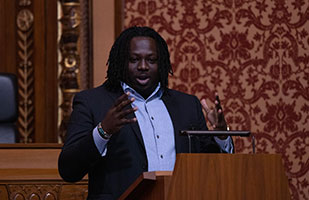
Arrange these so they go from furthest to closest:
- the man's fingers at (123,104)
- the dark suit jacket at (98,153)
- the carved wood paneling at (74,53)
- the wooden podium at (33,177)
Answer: the carved wood paneling at (74,53)
the wooden podium at (33,177)
the dark suit jacket at (98,153)
the man's fingers at (123,104)

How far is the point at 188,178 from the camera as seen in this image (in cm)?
175

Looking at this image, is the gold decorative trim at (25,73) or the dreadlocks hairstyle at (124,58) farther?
the gold decorative trim at (25,73)

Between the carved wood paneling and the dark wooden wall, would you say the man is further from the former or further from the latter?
the dark wooden wall

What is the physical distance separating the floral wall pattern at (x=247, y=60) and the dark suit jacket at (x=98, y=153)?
191cm

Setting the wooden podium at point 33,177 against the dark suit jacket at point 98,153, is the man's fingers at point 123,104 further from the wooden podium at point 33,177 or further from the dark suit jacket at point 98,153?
the wooden podium at point 33,177

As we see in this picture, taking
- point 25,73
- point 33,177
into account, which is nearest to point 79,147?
point 33,177

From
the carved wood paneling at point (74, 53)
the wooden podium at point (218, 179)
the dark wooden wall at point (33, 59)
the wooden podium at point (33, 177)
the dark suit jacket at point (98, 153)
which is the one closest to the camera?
the wooden podium at point (218, 179)

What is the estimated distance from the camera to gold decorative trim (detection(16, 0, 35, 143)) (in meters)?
4.61

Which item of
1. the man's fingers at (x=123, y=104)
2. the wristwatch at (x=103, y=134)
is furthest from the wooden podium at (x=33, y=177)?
the man's fingers at (x=123, y=104)

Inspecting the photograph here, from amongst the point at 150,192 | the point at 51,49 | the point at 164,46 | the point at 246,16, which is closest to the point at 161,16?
the point at 246,16

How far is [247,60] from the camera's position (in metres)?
4.22

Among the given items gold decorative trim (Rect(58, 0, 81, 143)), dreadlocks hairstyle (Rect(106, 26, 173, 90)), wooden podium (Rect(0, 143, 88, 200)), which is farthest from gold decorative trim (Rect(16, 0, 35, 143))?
dreadlocks hairstyle (Rect(106, 26, 173, 90))

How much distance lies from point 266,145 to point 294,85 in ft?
1.31

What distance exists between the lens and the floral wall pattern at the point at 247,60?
4.20 meters
